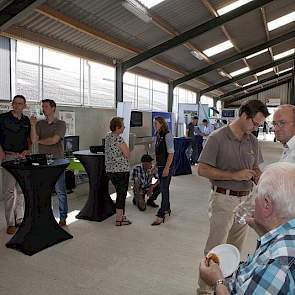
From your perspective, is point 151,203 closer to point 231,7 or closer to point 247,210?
point 247,210

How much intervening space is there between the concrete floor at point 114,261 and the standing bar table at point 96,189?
0.12 meters

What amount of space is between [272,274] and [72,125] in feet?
19.4

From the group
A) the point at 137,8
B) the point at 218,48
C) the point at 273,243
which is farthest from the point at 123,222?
the point at 218,48

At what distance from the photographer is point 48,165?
315cm

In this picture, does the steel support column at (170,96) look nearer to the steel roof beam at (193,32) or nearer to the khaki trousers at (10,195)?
the steel roof beam at (193,32)

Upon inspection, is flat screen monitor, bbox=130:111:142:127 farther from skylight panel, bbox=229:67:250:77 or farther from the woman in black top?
skylight panel, bbox=229:67:250:77

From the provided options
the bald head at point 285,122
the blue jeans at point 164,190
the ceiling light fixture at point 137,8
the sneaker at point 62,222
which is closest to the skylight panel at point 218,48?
the ceiling light fixture at point 137,8

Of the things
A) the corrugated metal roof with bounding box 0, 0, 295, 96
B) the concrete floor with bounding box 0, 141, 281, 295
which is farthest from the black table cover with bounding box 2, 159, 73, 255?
the corrugated metal roof with bounding box 0, 0, 295, 96

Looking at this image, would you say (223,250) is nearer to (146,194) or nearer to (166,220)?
(166,220)

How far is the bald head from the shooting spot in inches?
86.4

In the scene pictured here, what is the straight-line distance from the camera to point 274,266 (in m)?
0.89

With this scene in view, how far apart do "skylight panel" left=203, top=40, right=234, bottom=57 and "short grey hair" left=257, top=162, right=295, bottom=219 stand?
919cm

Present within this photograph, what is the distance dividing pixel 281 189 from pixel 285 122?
1.36 meters

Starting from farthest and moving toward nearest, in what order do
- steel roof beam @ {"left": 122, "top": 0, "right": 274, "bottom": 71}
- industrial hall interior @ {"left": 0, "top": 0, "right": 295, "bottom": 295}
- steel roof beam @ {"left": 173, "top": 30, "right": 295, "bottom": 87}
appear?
steel roof beam @ {"left": 173, "top": 30, "right": 295, "bottom": 87} → steel roof beam @ {"left": 122, "top": 0, "right": 274, "bottom": 71} → industrial hall interior @ {"left": 0, "top": 0, "right": 295, "bottom": 295}
